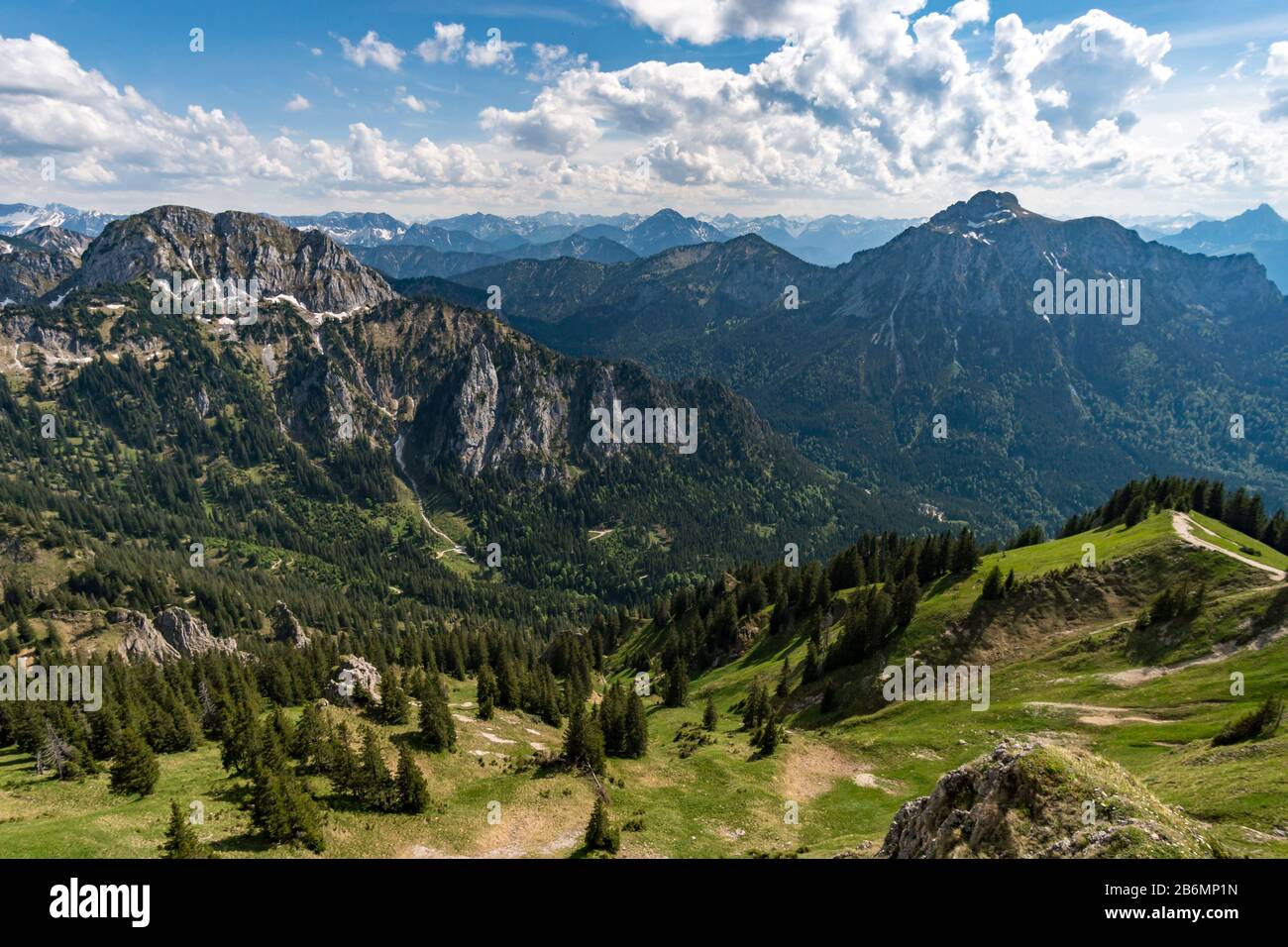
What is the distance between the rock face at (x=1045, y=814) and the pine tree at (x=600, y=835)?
77.3 ft

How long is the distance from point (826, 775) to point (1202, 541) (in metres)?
71.6

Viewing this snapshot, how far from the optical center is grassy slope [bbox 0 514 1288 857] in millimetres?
40938

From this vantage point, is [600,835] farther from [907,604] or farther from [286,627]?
[286,627]

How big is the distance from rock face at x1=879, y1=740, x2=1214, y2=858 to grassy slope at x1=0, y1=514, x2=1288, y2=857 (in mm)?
10657

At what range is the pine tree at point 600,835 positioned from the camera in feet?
154

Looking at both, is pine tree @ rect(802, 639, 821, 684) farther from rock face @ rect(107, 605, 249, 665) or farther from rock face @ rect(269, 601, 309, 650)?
rock face @ rect(269, 601, 309, 650)

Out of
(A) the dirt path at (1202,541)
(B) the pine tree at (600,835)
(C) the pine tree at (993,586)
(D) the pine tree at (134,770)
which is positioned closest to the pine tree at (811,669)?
(C) the pine tree at (993,586)

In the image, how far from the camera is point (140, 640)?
5866 inches

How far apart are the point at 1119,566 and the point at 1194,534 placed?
1747 centimetres

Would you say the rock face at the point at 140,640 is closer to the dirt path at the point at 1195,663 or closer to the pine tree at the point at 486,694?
the pine tree at the point at 486,694

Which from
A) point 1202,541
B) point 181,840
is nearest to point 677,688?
point 181,840
